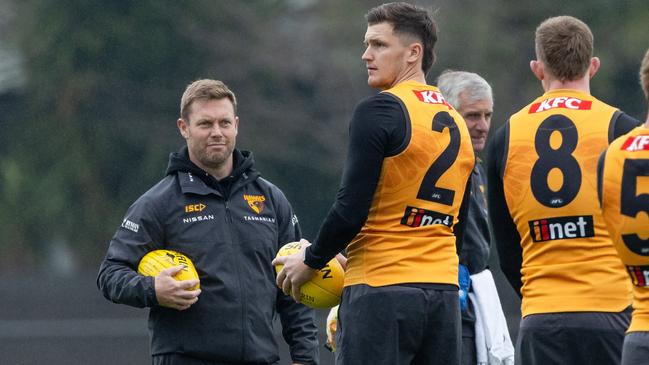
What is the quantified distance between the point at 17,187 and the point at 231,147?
21096 millimetres

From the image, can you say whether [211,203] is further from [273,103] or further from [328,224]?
[273,103]

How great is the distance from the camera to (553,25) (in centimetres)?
554

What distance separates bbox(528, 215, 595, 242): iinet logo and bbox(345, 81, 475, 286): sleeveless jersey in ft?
1.16

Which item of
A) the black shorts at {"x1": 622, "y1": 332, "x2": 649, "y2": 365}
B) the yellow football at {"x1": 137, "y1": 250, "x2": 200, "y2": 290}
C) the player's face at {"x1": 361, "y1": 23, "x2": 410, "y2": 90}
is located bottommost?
the black shorts at {"x1": 622, "y1": 332, "x2": 649, "y2": 365}

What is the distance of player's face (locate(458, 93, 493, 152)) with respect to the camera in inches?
261

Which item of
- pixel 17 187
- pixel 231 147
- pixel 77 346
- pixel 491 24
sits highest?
pixel 491 24

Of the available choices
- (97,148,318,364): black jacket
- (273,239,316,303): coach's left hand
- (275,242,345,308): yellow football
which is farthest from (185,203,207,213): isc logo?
(275,242,345,308): yellow football

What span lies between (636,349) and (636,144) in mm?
691

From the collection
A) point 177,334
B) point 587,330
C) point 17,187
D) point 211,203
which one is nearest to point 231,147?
point 211,203

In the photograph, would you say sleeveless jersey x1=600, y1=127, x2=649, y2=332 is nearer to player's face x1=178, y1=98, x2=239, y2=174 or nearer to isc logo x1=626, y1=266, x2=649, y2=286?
isc logo x1=626, y1=266, x2=649, y2=286

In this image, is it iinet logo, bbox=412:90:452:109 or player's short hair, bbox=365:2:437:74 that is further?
player's short hair, bbox=365:2:437:74

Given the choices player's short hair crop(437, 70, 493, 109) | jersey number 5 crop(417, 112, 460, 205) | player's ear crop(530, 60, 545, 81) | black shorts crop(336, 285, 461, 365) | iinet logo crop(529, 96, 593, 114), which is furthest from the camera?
player's short hair crop(437, 70, 493, 109)

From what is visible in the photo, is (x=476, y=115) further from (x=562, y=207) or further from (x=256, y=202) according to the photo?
(x=562, y=207)

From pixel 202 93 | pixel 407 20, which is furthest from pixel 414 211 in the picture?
pixel 202 93
